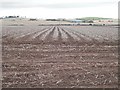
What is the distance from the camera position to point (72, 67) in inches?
536

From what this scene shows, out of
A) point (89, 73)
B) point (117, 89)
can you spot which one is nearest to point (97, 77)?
point (89, 73)

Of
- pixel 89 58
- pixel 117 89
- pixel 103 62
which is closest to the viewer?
pixel 117 89

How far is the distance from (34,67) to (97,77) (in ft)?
11.5

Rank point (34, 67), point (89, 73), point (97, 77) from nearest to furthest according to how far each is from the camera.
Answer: point (97, 77) < point (89, 73) < point (34, 67)

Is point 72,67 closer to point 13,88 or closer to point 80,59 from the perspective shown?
point 80,59

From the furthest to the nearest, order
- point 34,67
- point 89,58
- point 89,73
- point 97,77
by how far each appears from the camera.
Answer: point 89,58, point 34,67, point 89,73, point 97,77

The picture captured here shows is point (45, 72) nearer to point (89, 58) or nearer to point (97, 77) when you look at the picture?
point (97, 77)

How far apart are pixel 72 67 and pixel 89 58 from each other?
10.1ft

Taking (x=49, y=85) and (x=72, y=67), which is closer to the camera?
(x=49, y=85)

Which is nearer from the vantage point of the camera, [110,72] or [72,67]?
[110,72]

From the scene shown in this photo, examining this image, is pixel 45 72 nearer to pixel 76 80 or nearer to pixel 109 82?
pixel 76 80

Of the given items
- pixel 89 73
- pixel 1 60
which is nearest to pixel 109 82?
pixel 89 73

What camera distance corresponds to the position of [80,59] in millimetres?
16125

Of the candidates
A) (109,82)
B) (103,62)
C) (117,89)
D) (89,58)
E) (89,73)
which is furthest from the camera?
(89,58)
